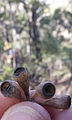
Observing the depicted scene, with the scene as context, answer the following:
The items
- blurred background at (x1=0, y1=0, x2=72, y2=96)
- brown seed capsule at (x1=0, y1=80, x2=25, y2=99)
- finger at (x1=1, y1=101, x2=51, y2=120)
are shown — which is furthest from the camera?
blurred background at (x1=0, y1=0, x2=72, y2=96)

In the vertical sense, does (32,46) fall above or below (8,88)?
below

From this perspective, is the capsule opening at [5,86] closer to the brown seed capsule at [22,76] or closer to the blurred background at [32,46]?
the brown seed capsule at [22,76]

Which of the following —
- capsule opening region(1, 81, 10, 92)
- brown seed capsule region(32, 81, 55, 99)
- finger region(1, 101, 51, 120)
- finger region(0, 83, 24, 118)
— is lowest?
finger region(0, 83, 24, 118)

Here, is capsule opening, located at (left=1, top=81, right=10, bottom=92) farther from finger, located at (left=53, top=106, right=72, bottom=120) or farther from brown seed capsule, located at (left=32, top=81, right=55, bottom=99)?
finger, located at (left=53, top=106, right=72, bottom=120)

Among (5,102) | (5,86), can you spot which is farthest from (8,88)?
(5,102)

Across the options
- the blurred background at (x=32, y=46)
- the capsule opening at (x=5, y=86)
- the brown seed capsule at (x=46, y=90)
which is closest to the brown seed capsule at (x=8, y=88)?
the capsule opening at (x=5, y=86)

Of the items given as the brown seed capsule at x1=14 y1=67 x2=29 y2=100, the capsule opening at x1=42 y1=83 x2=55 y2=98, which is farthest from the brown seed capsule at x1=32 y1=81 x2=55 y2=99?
the brown seed capsule at x1=14 y1=67 x2=29 y2=100

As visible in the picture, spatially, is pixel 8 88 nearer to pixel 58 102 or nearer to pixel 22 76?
pixel 22 76

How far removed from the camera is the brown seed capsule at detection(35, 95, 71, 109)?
138 cm

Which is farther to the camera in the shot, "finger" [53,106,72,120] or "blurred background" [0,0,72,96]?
"blurred background" [0,0,72,96]

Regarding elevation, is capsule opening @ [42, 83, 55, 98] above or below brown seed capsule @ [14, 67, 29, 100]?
below

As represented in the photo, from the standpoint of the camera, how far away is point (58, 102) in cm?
139

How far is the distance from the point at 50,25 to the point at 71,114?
35.5 feet

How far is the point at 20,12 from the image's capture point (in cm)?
1027
